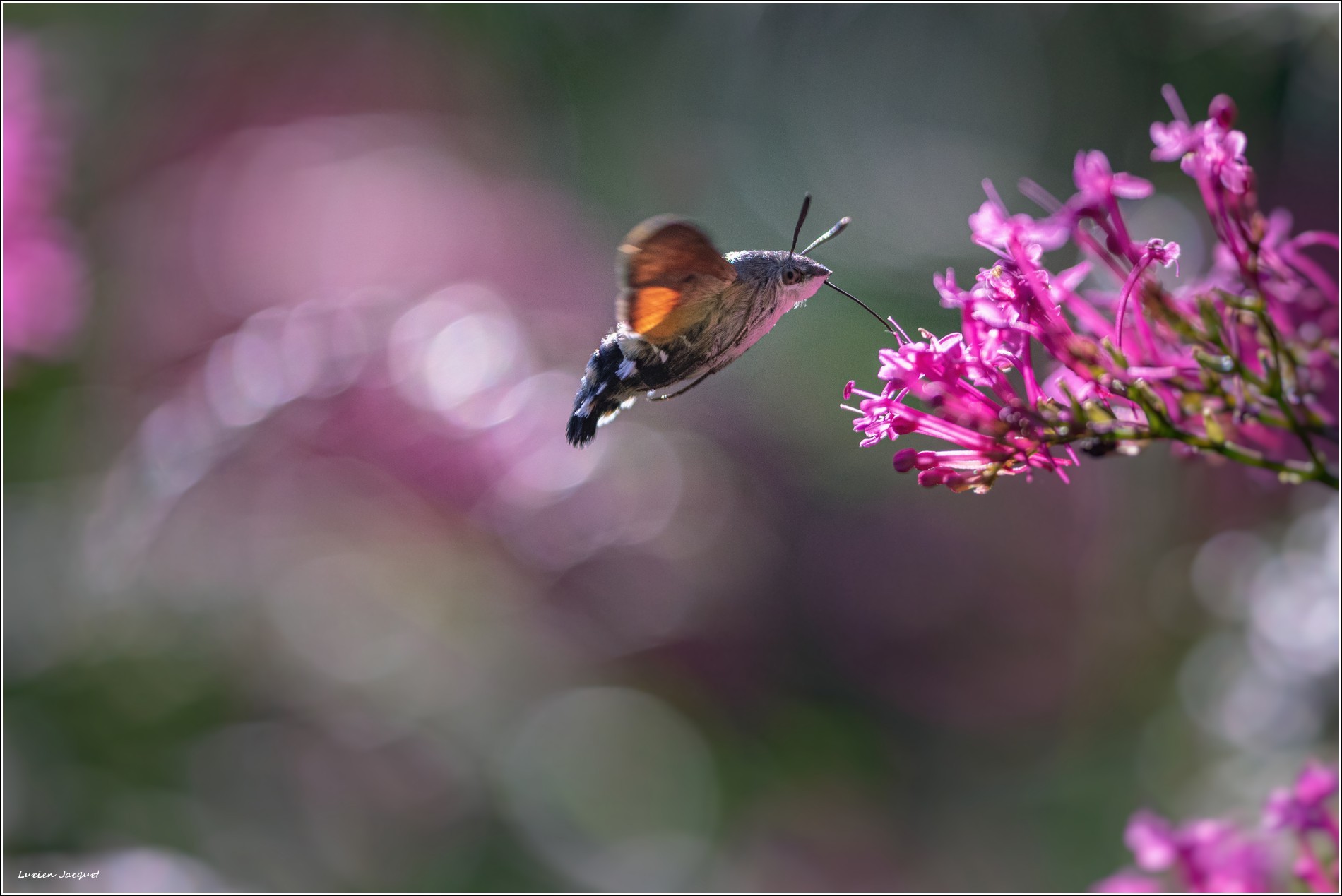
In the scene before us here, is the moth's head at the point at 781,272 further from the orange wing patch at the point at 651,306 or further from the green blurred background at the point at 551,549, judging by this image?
the green blurred background at the point at 551,549

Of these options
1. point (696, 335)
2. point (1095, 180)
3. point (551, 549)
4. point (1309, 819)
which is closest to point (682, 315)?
point (696, 335)

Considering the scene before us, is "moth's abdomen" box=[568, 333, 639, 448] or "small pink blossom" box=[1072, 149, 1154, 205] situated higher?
"small pink blossom" box=[1072, 149, 1154, 205]

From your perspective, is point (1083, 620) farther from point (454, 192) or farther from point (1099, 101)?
point (454, 192)

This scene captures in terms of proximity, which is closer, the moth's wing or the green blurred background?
the moth's wing

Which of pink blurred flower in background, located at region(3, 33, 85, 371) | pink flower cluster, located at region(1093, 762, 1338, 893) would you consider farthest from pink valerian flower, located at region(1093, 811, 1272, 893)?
pink blurred flower in background, located at region(3, 33, 85, 371)

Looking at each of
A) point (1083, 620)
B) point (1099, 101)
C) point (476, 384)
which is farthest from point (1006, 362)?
point (1099, 101)

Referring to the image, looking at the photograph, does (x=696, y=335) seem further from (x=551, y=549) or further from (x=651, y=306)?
(x=551, y=549)

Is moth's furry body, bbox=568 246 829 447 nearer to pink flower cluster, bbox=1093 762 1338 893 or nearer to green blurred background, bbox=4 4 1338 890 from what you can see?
pink flower cluster, bbox=1093 762 1338 893

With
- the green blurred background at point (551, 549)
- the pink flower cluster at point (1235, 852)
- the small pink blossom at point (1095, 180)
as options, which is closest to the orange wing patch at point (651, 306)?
the small pink blossom at point (1095, 180)

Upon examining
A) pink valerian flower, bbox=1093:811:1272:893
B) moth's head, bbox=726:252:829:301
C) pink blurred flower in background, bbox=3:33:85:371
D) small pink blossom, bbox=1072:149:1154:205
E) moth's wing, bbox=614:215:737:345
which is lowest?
pink valerian flower, bbox=1093:811:1272:893
